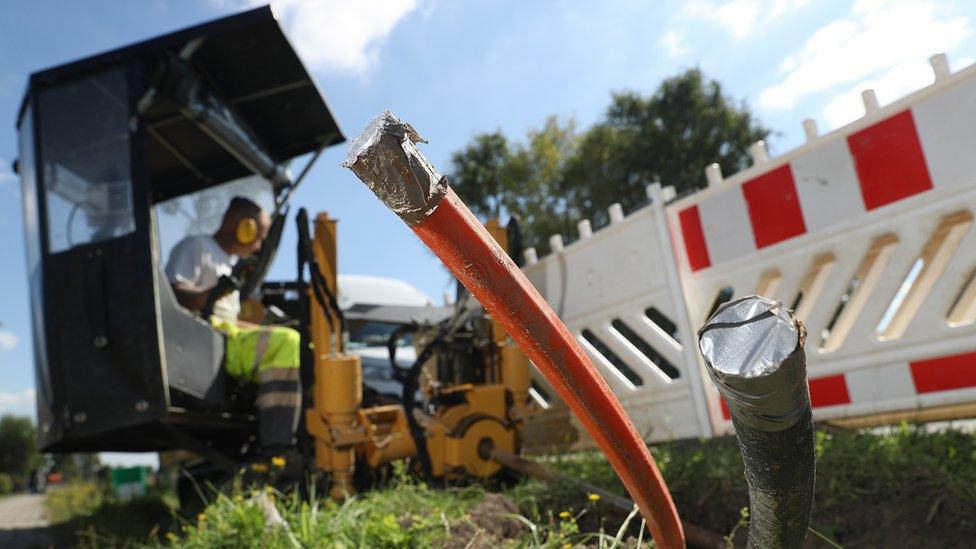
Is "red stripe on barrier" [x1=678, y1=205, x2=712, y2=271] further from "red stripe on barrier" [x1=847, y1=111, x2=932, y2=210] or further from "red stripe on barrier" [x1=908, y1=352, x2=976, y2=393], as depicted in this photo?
"red stripe on barrier" [x1=908, y1=352, x2=976, y2=393]

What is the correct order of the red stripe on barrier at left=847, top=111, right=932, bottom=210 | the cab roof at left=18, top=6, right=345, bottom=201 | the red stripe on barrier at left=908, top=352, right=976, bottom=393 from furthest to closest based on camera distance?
the cab roof at left=18, top=6, right=345, bottom=201
the red stripe on barrier at left=847, top=111, right=932, bottom=210
the red stripe on barrier at left=908, top=352, right=976, bottom=393

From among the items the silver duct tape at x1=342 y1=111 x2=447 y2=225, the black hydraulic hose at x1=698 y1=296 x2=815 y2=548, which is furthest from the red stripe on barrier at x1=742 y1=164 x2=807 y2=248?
the silver duct tape at x1=342 y1=111 x2=447 y2=225

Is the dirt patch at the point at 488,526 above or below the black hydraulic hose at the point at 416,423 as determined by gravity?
below

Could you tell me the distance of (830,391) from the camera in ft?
10.0

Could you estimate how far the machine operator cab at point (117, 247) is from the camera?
11.3ft

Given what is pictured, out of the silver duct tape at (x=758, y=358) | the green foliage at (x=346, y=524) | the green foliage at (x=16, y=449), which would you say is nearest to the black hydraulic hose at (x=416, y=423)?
the green foliage at (x=346, y=524)

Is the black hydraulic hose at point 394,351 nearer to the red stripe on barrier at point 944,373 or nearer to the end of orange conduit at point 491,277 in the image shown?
the red stripe on barrier at point 944,373

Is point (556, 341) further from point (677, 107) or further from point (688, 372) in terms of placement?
point (677, 107)

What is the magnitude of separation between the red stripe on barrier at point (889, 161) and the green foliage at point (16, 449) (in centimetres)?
6946

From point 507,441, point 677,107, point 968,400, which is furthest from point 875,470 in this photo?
point 677,107

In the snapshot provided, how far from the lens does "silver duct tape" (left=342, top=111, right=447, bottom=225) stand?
0.78m

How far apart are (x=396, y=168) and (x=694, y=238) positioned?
9.81 feet

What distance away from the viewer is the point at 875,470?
2.26 m

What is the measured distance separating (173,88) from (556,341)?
136 inches
